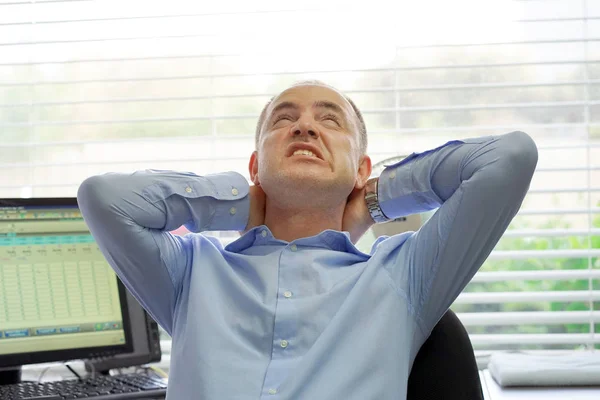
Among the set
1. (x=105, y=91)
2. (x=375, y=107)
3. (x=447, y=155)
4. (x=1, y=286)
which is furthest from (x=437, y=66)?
(x=1, y=286)

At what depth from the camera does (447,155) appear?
1.61 m

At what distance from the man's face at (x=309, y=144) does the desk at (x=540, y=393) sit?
0.63m

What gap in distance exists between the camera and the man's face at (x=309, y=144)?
1677 mm

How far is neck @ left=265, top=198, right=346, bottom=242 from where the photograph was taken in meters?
1.75

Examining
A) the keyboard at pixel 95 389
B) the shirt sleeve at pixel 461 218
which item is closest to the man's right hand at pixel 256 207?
the shirt sleeve at pixel 461 218

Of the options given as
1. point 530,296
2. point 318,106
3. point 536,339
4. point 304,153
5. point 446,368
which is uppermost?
point 318,106

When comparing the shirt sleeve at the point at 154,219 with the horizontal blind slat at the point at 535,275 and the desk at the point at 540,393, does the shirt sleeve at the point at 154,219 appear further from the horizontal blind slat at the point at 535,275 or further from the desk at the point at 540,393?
the horizontal blind slat at the point at 535,275

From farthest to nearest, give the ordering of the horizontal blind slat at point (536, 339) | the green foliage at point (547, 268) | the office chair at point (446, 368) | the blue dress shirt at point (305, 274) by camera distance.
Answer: the green foliage at point (547, 268)
the horizontal blind slat at point (536, 339)
the blue dress shirt at point (305, 274)
the office chair at point (446, 368)

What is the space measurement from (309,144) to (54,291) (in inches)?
34.6

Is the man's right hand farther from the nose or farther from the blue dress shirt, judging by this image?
the nose

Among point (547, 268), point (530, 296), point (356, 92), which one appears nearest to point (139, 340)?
point (356, 92)

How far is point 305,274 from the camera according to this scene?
1.62 metres

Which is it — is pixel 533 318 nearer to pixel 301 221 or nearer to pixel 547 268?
pixel 547 268

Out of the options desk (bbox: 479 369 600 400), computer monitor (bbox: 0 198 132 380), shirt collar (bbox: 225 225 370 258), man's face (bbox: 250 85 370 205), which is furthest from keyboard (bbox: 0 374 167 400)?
desk (bbox: 479 369 600 400)
